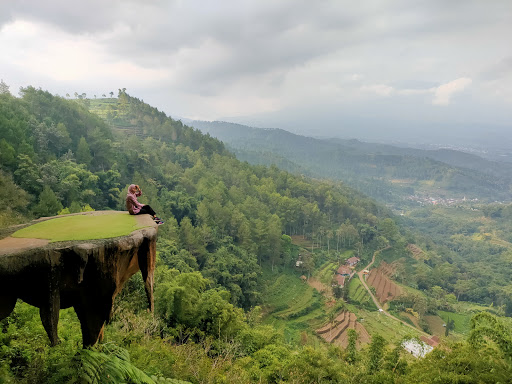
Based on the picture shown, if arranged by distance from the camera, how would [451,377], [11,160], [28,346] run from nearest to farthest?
1. [28,346]
2. [451,377]
3. [11,160]

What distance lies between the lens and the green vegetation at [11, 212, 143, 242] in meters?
5.36

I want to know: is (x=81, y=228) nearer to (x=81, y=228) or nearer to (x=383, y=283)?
(x=81, y=228)

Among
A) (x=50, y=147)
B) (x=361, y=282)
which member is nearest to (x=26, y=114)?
(x=50, y=147)

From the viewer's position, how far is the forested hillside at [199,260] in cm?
878

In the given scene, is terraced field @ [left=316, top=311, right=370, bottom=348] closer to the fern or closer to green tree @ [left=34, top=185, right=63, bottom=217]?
green tree @ [left=34, top=185, right=63, bottom=217]

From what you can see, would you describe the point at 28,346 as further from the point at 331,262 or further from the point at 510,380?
the point at 331,262

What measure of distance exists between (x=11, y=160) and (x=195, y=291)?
19.5 m

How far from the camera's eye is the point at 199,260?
1368 inches

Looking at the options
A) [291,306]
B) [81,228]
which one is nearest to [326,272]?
[291,306]

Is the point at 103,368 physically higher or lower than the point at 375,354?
higher

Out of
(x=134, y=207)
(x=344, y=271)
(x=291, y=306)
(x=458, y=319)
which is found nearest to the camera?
(x=134, y=207)

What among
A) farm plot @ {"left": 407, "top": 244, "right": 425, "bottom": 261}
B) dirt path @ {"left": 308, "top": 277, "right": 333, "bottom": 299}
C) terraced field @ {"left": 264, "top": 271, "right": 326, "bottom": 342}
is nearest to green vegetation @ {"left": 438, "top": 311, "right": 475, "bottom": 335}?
dirt path @ {"left": 308, "top": 277, "right": 333, "bottom": 299}

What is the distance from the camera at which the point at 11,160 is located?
78.1 ft

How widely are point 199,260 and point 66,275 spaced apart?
100ft
